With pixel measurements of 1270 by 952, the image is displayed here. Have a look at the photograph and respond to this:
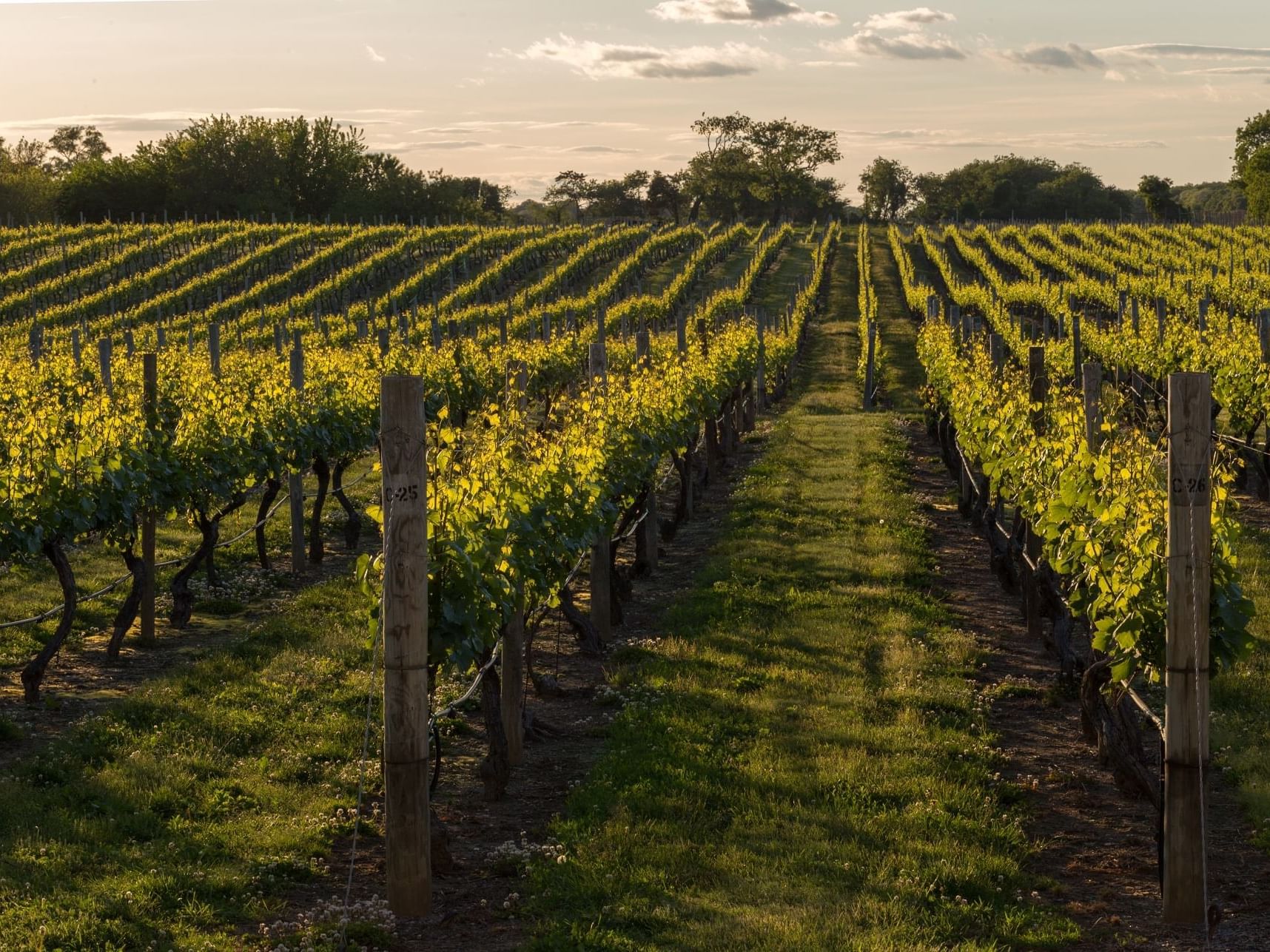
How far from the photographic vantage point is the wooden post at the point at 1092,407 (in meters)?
10.2

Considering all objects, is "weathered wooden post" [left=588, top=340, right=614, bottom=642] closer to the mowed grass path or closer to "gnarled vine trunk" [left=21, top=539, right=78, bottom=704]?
the mowed grass path

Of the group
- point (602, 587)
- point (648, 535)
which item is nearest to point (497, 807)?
point (602, 587)

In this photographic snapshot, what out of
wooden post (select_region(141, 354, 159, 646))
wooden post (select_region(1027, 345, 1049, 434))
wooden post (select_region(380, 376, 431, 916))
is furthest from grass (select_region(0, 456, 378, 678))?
wooden post (select_region(1027, 345, 1049, 434))

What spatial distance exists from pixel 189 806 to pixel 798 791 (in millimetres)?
3501

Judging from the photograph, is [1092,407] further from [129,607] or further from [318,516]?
[318,516]

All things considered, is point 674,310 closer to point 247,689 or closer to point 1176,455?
point 247,689

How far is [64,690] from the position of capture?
10.8m

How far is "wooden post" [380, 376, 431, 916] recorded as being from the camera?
6547 millimetres

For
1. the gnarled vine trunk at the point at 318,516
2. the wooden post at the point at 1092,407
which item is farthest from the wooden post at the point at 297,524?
the wooden post at the point at 1092,407

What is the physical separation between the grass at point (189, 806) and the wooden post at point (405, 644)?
39 centimetres

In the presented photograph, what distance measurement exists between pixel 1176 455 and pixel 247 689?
6834mm

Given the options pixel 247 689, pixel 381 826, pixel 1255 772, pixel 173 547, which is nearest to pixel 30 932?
pixel 381 826

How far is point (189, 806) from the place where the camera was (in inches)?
315

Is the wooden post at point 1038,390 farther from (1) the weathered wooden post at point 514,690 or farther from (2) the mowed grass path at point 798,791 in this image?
(1) the weathered wooden post at point 514,690
